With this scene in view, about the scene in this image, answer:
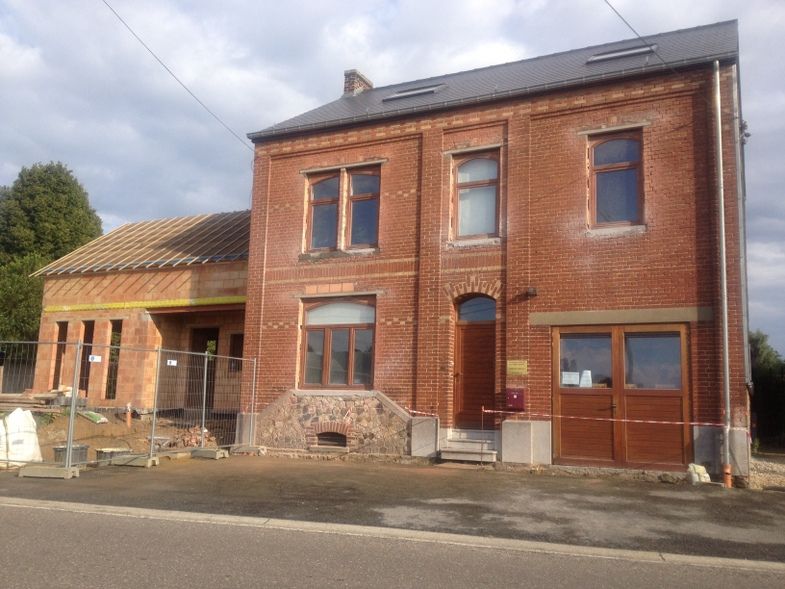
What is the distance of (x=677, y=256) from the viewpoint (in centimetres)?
Answer: 1256

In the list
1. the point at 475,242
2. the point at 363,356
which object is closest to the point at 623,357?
the point at 475,242

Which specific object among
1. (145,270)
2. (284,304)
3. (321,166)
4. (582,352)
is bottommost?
(582,352)

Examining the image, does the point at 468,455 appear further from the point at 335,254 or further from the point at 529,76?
the point at 529,76

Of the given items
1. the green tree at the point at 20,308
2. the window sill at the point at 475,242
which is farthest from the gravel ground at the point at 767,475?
the green tree at the point at 20,308

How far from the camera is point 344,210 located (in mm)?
15992

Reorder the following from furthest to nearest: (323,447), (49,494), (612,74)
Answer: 1. (323,447)
2. (612,74)
3. (49,494)

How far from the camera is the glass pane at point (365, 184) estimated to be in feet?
52.2

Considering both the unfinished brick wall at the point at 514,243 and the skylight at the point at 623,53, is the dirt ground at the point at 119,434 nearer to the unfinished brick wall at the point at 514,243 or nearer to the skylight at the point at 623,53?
the unfinished brick wall at the point at 514,243

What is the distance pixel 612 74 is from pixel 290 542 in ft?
34.9

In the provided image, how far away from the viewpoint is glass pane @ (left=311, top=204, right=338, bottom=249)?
1622 centimetres

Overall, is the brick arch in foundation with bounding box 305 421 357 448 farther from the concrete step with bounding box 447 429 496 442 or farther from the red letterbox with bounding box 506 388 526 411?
the red letterbox with bounding box 506 388 526 411

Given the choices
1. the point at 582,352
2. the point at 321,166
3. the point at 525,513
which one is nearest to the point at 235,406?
the point at 321,166

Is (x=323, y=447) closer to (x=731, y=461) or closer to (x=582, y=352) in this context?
(x=582, y=352)

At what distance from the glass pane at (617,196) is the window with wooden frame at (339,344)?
5223 millimetres
